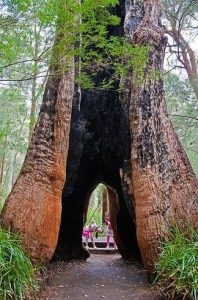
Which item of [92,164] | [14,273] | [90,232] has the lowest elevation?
[14,273]

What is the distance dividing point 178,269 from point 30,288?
1794 mm

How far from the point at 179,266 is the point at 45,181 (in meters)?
2.24

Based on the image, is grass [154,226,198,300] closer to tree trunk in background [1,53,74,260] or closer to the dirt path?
the dirt path

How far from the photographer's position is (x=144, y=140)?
5938mm

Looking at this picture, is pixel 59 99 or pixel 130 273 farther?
pixel 130 273

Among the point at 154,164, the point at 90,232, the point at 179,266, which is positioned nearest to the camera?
the point at 179,266

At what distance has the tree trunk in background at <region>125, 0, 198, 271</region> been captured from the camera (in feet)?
18.4

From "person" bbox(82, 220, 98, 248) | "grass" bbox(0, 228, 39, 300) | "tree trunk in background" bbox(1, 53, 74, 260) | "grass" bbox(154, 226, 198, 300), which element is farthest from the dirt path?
"person" bbox(82, 220, 98, 248)

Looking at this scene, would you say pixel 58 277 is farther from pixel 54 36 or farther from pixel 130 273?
pixel 54 36

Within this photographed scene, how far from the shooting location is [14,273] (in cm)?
437

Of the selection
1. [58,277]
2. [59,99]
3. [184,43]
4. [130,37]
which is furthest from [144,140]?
[184,43]

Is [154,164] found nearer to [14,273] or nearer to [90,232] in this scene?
[14,273]

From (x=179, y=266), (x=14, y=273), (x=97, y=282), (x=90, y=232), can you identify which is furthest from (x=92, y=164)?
(x=14, y=273)

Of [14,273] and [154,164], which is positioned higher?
[154,164]
